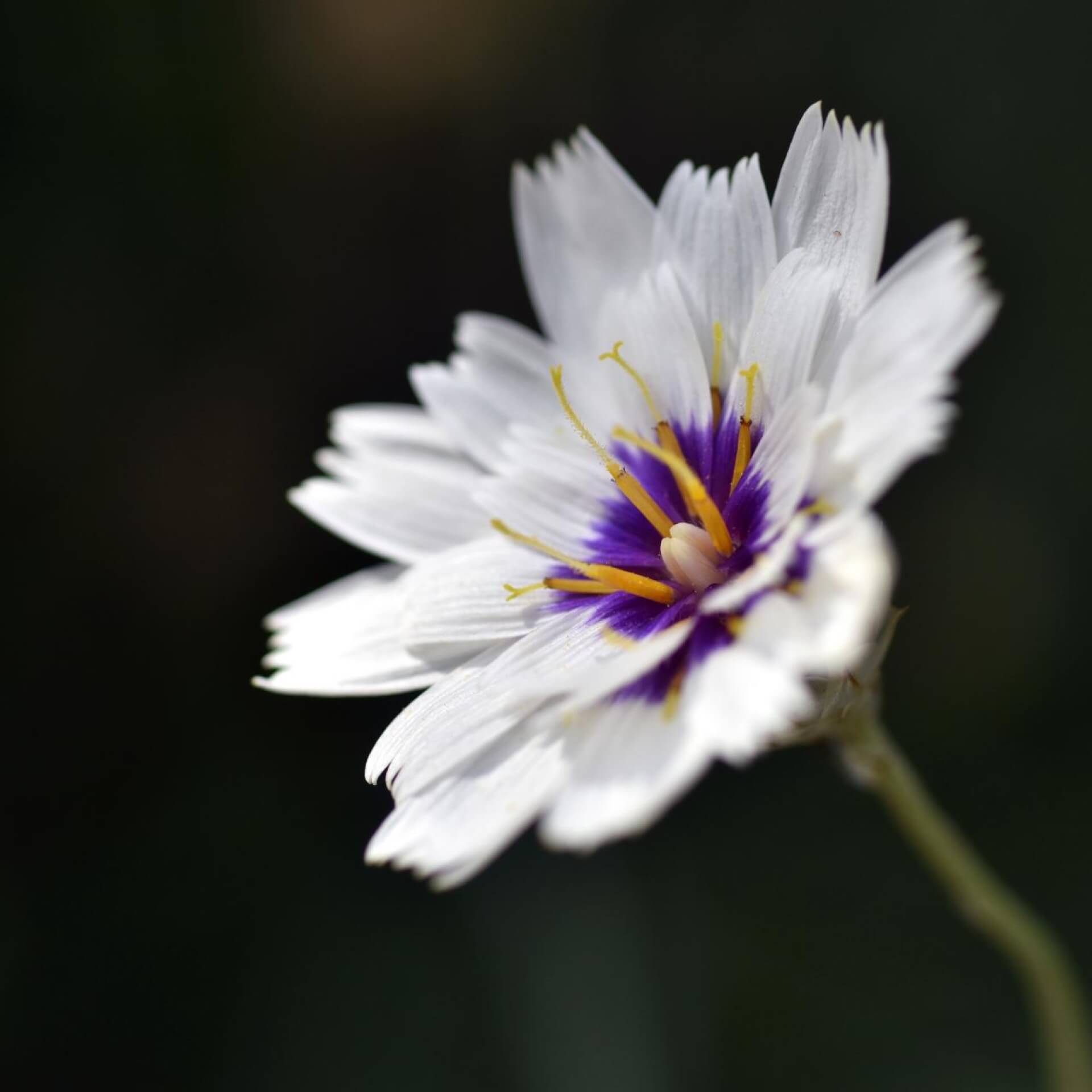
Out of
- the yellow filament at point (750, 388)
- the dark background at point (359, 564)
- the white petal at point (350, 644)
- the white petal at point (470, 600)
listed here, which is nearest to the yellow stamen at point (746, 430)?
the yellow filament at point (750, 388)

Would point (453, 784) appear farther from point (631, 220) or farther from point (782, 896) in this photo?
point (782, 896)

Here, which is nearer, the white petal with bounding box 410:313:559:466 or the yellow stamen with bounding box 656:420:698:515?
the yellow stamen with bounding box 656:420:698:515

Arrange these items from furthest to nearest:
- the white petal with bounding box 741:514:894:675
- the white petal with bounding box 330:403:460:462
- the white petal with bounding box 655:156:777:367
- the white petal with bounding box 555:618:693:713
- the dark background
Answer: the dark background < the white petal with bounding box 330:403:460:462 < the white petal with bounding box 655:156:777:367 < the white petal with bounding box 555:618:693:713 < the white petal with bounding box 741:514:894:675

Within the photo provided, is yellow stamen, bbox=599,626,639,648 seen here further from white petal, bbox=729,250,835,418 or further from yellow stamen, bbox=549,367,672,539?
white petal, bbox=729,250,835,418

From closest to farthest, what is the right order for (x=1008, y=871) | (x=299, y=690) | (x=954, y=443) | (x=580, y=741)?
(x=580, y=741) → (x=299, y=690) → (x=1008, y=871) → (x=954, y=443)

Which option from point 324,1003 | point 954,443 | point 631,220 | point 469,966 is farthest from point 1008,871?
point 631,220

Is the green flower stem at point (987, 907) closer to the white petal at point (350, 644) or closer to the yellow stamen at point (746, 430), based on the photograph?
the yellow stamen at point (746, 430)

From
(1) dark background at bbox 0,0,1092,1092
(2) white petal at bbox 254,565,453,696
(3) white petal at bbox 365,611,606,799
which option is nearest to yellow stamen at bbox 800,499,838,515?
(3) white petal at bbox 365,611,606,799
